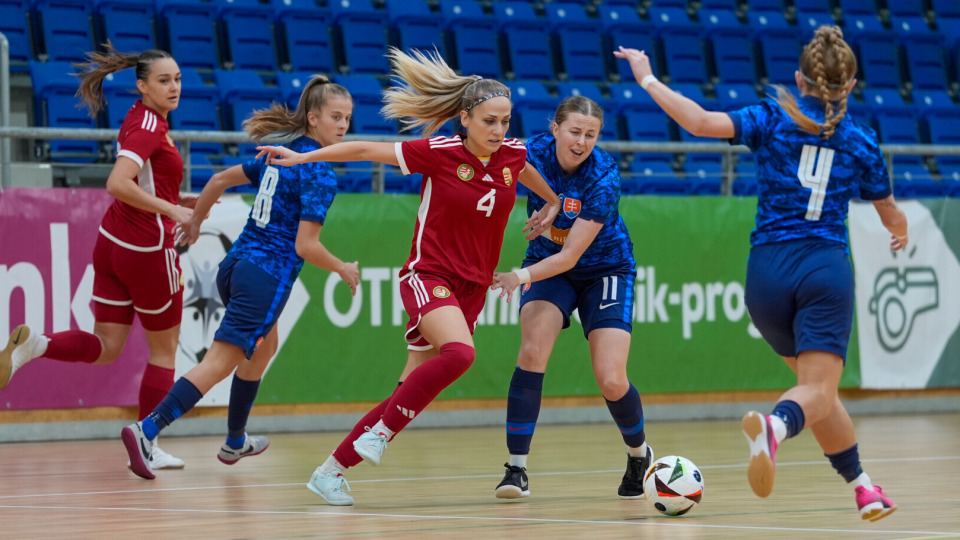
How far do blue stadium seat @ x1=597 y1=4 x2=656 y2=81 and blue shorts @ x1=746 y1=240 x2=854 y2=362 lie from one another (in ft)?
35.9

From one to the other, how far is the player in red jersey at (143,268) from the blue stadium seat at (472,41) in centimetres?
725

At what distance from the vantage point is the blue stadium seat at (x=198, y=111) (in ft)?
40.3

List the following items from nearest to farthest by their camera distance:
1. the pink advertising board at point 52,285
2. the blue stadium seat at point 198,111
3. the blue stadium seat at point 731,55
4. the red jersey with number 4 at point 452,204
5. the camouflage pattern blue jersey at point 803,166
Result: the camouflage pattern blue jersey at point 803,166, the red jersey with number 4 at point 452,204, the pink advertising board at point 52,285, the blue stadium seat at point 198,111, the blue stadium seat at point 731,55

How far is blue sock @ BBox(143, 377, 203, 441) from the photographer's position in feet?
22.7

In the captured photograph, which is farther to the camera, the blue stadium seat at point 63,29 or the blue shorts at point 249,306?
the blue stadium seat at point 63,29

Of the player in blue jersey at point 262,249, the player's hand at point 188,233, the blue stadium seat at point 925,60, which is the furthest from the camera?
the blue stadium seat at point 925,60

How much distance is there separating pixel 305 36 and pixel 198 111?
2.10 metres

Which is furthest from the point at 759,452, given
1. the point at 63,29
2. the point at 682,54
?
the point at 682,54

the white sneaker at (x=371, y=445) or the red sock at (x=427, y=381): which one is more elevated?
the red sock at (x=427, y=381)

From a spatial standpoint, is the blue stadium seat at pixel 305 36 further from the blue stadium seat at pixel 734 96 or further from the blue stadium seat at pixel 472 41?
the blue stadium seat at pixel 734 96

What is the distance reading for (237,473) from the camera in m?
7.46

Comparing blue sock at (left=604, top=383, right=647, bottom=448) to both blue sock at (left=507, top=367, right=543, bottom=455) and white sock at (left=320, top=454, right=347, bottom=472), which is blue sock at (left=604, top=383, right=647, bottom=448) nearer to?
blue sock at (left=507, top=367, right=543, bottom=455)

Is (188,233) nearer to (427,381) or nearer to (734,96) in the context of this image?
(427,381)

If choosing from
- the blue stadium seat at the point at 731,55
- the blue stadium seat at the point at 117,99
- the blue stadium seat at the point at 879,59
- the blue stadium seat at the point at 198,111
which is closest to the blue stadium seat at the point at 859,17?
the blue stadium seat at the point at 879,59
